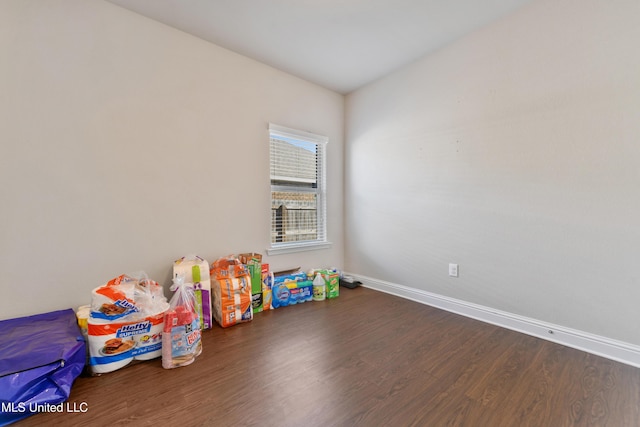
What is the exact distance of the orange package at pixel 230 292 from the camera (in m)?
2.29

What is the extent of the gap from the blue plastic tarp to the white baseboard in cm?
281

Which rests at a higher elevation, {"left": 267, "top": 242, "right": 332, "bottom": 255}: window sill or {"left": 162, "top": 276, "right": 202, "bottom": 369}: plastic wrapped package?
{"left": 267, "top": 242, "right": 332, "bottom": 255}: window sill

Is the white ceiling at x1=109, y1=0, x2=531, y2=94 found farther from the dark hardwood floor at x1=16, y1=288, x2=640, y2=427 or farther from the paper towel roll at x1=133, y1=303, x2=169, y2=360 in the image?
the dark hardwood floor at x1=16, y1=288, x2=640, y2=427

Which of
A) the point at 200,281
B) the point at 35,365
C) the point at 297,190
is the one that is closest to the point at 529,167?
the point at 297,190

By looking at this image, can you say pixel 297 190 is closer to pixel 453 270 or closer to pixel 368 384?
pixel 453 270

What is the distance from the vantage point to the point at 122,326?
1648mm

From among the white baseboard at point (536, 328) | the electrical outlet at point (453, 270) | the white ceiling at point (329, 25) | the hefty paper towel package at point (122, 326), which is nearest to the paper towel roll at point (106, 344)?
the hefty paper towel package at point (122, 326)

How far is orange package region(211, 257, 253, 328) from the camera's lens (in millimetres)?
2285

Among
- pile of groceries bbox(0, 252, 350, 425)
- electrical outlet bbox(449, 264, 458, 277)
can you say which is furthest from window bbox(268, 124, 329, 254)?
electrical outlet bbox(449, 264, 458, 277)

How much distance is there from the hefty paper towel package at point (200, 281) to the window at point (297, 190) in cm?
86

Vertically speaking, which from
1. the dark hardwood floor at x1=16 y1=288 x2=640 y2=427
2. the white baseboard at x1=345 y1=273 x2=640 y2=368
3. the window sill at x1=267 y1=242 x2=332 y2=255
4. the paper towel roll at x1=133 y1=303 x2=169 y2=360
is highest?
the window sill at x1=267 y1=242 x2=332 y2=255

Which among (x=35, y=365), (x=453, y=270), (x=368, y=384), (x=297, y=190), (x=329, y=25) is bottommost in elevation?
(x=368, y=384)

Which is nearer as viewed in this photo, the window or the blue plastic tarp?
the blue plastic tarp

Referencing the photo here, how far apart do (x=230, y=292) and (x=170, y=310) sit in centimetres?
55
